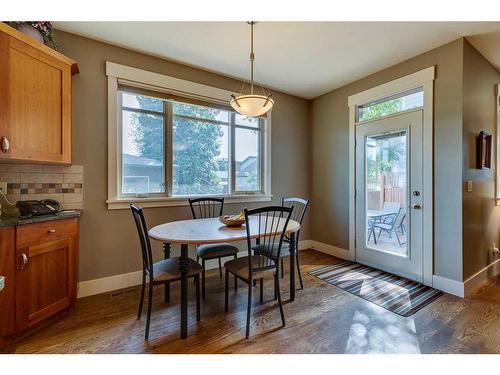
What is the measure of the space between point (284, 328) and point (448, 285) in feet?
6.23

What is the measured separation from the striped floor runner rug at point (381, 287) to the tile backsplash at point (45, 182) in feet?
9.24

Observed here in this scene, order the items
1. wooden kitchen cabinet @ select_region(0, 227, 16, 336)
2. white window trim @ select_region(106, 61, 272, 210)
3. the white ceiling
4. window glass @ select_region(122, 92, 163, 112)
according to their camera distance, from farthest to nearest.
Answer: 1. window glass @ select_region(122, 92, 163, 112)
2. white window trim @ select_region(106, 61, 272, 210)
3. the white ceiling
4. wooden kitchen cabinet @ select_region(0, 227, 16, 336)

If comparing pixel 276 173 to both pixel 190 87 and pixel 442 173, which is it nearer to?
pixel 190 87

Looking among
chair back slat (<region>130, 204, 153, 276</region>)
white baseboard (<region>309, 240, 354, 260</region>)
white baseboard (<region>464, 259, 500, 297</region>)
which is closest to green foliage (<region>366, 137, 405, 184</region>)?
white baseboard (<region>309, 240, 354, 260</region>)

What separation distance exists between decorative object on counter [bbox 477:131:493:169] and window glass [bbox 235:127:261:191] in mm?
2616

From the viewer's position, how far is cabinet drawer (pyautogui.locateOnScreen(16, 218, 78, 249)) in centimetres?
174

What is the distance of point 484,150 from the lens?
269 centimetres

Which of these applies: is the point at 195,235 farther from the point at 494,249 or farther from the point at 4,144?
the point at 494,249

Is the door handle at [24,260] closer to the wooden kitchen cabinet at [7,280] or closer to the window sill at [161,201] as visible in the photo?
the wooden kitchen cabinet at [7,280]

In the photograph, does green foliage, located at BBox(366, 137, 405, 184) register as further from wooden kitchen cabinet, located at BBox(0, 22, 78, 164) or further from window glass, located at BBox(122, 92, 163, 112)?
wooden kitchen cabinet, located at BBox(0, 22, 78, 164)

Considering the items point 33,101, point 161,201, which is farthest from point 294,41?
point 33,101

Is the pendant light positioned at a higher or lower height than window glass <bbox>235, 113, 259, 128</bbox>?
lower
